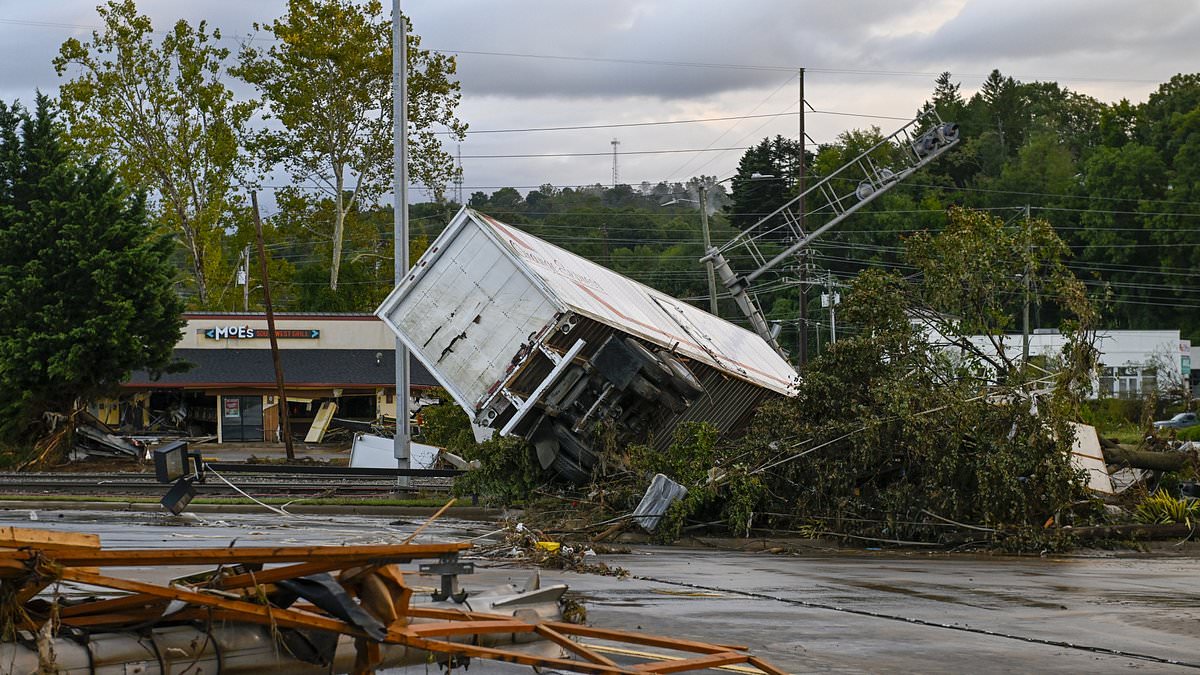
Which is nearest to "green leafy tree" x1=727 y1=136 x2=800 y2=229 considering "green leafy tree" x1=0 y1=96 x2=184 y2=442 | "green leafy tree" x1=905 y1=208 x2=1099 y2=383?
"green leafy tree" x1=0 y1=96 x2=184 y2=442

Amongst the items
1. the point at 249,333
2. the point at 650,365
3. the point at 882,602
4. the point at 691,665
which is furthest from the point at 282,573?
the point at 249,333

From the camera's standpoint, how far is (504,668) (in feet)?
22.8

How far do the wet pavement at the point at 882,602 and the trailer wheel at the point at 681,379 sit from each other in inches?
114

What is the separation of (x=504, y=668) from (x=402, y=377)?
16352mm

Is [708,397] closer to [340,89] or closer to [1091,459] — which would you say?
[1091,459]

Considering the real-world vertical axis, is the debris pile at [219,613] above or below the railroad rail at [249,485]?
above

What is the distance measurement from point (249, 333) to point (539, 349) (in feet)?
105

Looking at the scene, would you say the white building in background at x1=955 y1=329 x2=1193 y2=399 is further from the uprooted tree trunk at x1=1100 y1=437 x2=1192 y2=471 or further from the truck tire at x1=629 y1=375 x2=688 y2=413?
the truck tire at x1=629 y1=375 x2=688 y2=413

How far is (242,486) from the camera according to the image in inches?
899

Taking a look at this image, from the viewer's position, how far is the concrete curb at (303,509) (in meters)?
19.6

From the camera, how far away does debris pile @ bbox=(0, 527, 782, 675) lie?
3.95 meters

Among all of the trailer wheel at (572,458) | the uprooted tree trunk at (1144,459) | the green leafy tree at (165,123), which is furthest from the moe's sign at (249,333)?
the uprooted tree trunk at (1144,459)

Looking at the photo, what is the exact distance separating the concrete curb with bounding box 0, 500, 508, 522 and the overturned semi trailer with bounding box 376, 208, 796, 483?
2.27 m

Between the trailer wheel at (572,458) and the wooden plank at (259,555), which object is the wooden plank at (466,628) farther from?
the trailer wheel at (572,458)
